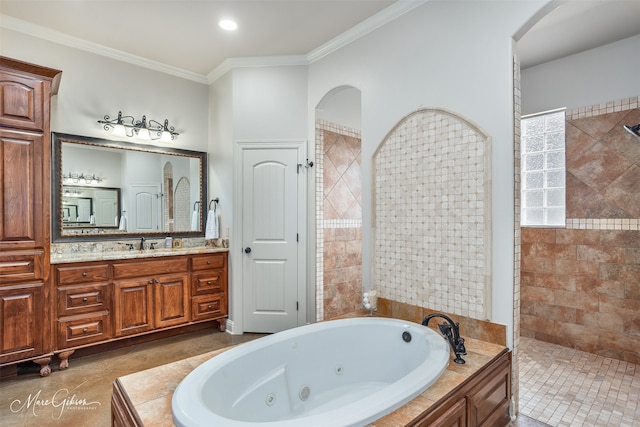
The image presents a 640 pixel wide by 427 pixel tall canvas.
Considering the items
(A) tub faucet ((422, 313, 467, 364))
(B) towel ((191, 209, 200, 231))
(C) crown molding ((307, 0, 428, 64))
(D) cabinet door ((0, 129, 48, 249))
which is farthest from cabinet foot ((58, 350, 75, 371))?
(C) crown molding ((307, 0, 428, 64))

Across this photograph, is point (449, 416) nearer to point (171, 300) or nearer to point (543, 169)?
point (171, 300)

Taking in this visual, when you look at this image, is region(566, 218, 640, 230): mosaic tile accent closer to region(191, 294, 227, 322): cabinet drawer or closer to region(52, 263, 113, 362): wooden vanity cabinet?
region(191, 294, 227, 322): cabinet drawer

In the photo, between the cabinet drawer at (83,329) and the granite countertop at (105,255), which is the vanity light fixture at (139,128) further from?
the cabinet drawer at (83,329)

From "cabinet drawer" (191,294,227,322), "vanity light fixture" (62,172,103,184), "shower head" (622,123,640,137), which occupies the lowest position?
"cabinet drawer" (191,294,227,322)

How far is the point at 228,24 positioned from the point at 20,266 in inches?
99.3

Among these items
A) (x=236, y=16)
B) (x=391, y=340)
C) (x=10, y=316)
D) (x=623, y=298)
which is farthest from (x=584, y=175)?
(x=10, y=316)

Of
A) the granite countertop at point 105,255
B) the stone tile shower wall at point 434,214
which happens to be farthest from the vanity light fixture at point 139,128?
the stone tile shower wall at point 434,214

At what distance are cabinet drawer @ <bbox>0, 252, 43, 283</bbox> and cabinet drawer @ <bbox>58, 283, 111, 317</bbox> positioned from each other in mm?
243

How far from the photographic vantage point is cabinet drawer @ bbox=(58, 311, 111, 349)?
2.68 meters

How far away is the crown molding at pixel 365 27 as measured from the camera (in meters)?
2.55

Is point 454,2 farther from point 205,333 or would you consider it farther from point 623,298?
point 205,333

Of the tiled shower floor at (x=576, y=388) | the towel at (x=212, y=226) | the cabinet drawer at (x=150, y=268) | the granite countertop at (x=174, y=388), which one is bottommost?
Result: the tiled shower floor at (x=576, y=388)

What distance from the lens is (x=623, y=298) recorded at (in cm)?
285

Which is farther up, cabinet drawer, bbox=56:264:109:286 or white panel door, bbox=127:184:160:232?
white panel door, bbox=127:184:160:232
